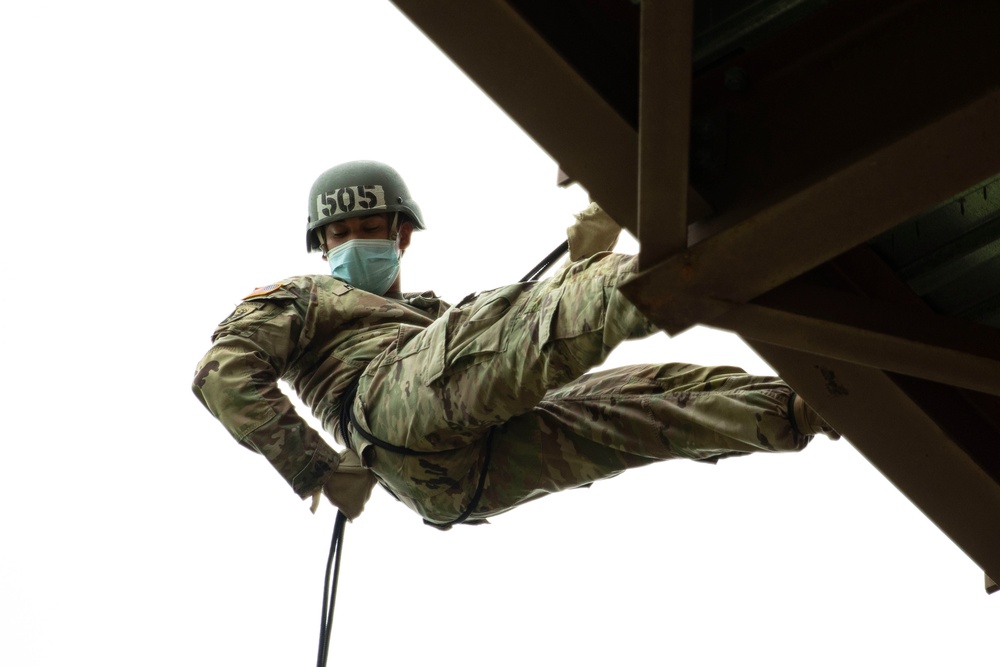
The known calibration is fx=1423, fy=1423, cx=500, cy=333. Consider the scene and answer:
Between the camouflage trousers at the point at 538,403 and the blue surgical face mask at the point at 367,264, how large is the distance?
3.17 feet

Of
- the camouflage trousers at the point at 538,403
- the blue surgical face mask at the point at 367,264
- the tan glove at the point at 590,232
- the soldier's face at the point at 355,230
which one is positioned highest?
the soldier's face at the point at 355,230

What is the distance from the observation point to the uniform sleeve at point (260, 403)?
19.3 ft

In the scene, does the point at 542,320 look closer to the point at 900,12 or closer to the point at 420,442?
the point at 420,442

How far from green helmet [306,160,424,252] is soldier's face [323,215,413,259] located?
3cm

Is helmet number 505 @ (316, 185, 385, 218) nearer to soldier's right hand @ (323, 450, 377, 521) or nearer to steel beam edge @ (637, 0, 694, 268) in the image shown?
soldier's right hand @ (323, 450, 377, 521)

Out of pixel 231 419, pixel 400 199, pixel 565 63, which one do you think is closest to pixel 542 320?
pixel 565 63

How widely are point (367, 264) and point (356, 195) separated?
1.48 feet

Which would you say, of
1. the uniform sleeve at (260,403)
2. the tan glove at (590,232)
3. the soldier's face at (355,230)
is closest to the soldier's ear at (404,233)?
the soldier's face at (355,230)

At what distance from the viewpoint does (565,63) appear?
131 inches

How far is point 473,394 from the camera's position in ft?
16.6

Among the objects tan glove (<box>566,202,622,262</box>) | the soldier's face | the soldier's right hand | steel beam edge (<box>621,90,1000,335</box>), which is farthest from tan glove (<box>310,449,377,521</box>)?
steel beam edge (<box>621,90,1000,335</box>)

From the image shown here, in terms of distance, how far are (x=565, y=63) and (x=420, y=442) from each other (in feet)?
8.01

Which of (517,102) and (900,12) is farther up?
(900,12)

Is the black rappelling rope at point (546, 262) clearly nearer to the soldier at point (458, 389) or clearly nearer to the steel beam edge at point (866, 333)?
the soldier at point (458, 389)
